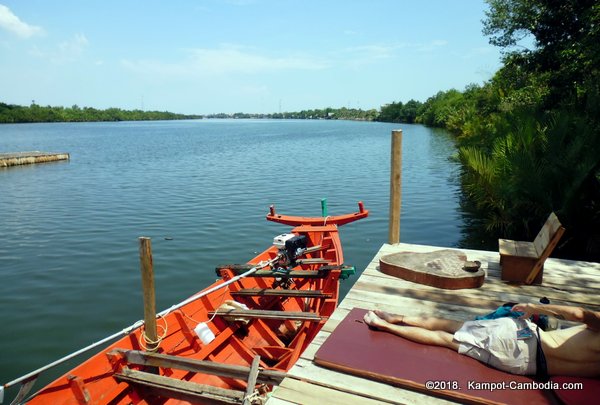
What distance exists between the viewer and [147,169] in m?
31.7

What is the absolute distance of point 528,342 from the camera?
3.63 meters

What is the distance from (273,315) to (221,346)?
874mm

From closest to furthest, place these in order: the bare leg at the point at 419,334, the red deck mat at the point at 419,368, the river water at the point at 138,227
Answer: the red deck mat at the point at 419,368
the bare leg at the point at 419,334
the river water at the point at 138,227

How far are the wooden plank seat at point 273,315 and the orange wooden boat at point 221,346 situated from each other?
0.6 inches

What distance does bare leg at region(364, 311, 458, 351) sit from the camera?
401 centimetres

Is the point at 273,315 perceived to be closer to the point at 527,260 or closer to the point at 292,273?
the point at 292,273

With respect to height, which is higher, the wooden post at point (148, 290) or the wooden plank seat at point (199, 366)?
the wooden post at point (148, 290)

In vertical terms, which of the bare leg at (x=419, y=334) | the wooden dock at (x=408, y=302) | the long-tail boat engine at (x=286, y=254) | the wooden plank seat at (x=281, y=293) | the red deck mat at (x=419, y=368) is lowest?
the wooden plank seat at (x=281, y=293)

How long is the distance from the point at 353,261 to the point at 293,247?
5122mm

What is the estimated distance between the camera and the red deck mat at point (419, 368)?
3348 millimetres

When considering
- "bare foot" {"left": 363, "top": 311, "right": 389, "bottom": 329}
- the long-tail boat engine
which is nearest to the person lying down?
"bare foot" {"left": 363, "top": 311, "right": 389, "bottom": 329}

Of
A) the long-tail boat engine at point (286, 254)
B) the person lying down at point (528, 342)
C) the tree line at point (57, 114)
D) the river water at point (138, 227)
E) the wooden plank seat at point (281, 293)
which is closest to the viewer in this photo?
the person lying down at point (528, 342)

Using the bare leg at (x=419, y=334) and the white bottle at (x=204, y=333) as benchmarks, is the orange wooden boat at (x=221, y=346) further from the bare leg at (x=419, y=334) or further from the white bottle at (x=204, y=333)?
the bare leg at (x=419, y=334)

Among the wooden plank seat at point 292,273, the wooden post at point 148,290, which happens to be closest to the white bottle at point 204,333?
the wooden post at point 148,290
